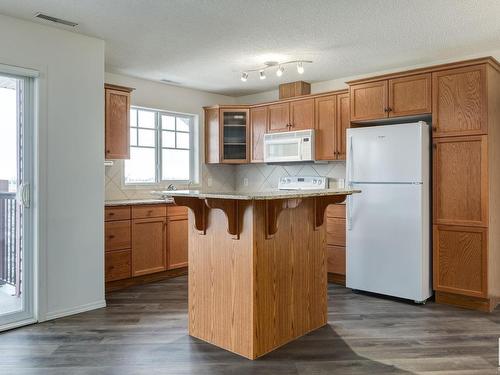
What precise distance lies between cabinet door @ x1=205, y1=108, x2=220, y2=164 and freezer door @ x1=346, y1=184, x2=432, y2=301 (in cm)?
229

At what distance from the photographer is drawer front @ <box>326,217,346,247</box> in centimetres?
458

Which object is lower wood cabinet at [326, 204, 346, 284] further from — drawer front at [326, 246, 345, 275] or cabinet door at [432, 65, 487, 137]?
cabinet door at [432, 65, 487, 137]

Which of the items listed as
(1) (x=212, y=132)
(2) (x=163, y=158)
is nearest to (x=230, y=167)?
(1) (x=212, y=132)

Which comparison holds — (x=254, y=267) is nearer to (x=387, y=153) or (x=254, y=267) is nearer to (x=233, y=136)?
(x=387, y=153)

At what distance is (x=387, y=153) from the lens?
3969mm

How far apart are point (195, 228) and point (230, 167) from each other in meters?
3.48

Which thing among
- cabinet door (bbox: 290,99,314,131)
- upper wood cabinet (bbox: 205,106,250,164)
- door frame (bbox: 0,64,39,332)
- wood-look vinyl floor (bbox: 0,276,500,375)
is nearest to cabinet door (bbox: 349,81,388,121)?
cabinet door (bbox: 290,99,314,131)

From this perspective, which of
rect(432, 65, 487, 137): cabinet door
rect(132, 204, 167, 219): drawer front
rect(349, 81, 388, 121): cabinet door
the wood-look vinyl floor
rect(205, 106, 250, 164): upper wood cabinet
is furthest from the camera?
rect(205, 106, 250, 164): upper wood cabinet

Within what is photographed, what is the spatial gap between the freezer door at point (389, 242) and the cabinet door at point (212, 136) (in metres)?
2.29

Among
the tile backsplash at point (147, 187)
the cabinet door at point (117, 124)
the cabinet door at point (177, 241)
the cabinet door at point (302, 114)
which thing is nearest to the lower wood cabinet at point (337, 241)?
the cabinet door at point (302, 114)

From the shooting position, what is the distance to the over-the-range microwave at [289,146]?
16.4ft

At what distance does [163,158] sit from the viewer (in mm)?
5609

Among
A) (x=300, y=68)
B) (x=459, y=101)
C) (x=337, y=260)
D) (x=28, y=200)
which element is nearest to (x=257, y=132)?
(x=300, y=68)

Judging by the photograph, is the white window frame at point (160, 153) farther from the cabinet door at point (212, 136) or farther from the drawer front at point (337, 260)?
the drawer front at point (337, 260)
